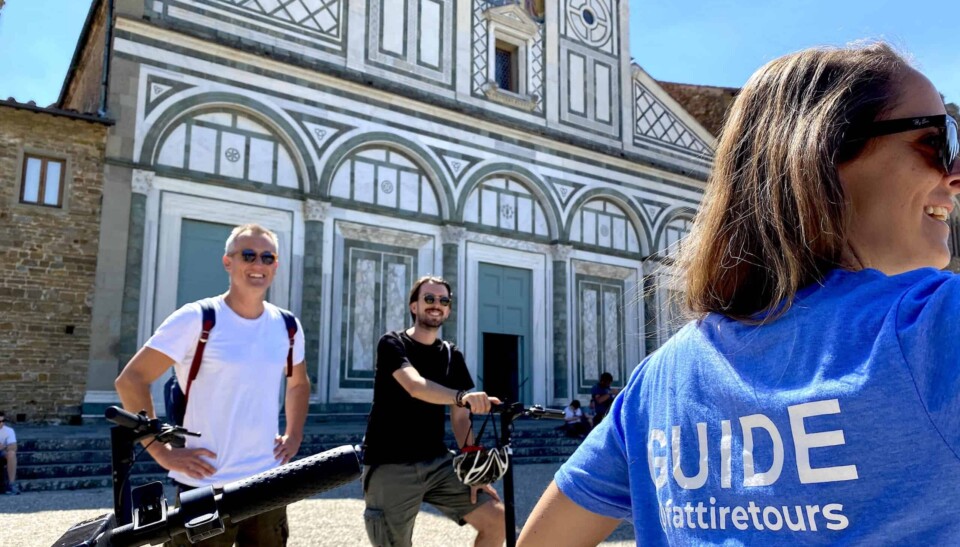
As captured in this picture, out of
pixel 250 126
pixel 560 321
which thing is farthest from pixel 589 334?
pixel 250 126

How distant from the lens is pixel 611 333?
19.0m

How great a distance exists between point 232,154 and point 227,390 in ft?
37.7

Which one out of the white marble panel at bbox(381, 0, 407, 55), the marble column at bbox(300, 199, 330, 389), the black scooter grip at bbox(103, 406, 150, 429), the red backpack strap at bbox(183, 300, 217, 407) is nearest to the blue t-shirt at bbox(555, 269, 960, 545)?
the black scooter grip at bbox(103, 406, 150, 429)

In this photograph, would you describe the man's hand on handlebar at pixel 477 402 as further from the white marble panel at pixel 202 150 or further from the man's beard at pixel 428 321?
the white marble panel at pixel 202 150

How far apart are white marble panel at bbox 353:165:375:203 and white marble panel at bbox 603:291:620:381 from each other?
7.04 meters

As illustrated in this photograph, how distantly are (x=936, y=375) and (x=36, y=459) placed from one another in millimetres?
10841

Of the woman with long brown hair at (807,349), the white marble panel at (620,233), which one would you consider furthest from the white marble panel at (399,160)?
the woman with long brown hair at (807,349)

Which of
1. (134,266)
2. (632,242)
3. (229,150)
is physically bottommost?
(134,266)

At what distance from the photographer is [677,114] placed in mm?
21422

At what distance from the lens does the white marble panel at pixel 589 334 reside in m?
18.3

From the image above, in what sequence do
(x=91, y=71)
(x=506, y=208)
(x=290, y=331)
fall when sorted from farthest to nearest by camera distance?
(x=506, y=208) → (x=91, y=71) → (x=290, y=331)

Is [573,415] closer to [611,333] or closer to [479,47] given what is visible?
[611,333]

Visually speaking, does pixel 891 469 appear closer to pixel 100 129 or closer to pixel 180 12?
pixel 100 129

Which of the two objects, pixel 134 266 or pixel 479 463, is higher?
pixel 134 266
